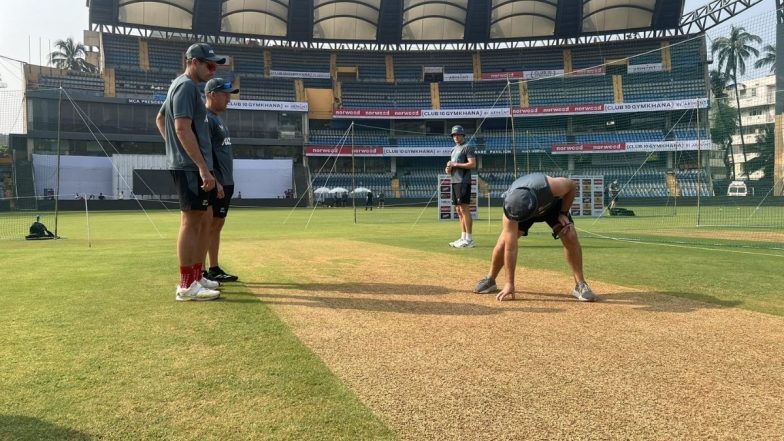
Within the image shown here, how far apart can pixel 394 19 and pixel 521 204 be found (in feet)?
167

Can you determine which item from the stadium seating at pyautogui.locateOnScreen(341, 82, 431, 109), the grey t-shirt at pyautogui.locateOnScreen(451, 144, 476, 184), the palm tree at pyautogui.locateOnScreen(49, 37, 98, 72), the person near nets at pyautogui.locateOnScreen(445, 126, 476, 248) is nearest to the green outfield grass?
the person near nets at pyautogui.locateOnScreen(445, 126, 476, 248)

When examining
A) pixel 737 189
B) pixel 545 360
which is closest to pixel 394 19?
pixel 737 189

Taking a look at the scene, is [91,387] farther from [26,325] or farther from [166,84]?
[166,84]

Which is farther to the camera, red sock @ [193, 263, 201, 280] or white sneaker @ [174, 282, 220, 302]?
red sock @ [193, 263, 201, 280]

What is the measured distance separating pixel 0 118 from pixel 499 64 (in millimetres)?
46291

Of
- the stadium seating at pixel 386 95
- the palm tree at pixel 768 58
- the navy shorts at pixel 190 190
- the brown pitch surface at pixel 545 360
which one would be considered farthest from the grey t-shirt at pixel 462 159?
the stadium seating at pixel 386 95

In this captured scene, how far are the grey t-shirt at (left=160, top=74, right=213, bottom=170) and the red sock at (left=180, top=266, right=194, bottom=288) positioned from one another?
0.93 meters

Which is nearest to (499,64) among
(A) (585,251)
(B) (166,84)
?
(B) (166,84)

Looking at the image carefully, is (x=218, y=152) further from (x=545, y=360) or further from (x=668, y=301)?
(x=668, y=301)

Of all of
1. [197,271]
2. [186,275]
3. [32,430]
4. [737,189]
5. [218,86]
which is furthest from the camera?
[737,189]

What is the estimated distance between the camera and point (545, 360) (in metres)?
2.91

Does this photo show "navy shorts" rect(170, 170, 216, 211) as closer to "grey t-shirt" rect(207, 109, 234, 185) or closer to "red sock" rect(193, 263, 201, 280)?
"red sock" rect(193, 263, 201, 280)

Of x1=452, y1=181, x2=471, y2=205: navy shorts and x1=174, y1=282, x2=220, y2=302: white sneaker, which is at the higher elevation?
x1=452, y1=181, x2=471, y2=205: navy shorts

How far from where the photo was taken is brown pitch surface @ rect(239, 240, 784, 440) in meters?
2.12
